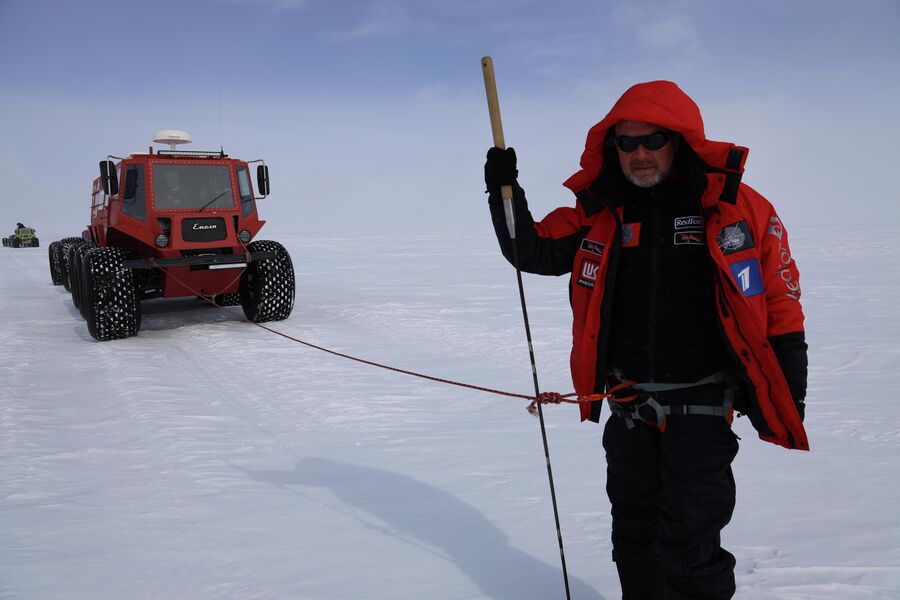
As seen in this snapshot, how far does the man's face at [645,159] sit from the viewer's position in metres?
2.26

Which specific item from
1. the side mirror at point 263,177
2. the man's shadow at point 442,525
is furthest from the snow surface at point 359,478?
the side mirror at point 263,177

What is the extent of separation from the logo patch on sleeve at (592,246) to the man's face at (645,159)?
25 cm

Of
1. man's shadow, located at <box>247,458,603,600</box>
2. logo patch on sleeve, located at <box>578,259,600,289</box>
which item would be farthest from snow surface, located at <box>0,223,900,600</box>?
logo patch on sleeve, located at <box>578,259,600,289</box>

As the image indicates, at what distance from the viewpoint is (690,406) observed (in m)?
2.25

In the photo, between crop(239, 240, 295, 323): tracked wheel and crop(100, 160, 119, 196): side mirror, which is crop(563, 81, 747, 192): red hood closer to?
crop(239, 240, 295, 323): tracked wheel

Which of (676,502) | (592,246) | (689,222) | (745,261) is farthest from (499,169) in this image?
(676,502)

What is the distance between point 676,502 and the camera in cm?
220

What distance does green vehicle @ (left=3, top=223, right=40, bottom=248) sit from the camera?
99.9 feet

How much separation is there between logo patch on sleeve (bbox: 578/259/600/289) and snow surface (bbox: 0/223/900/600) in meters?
1.31

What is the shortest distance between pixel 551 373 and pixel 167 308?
285 inches

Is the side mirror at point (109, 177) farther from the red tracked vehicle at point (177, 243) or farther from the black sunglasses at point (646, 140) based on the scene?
the black sunglasses at point (646, 140)

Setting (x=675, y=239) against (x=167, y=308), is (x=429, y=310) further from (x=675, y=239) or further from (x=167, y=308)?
(x=675, y=239)

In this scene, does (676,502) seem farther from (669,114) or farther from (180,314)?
(180,314)

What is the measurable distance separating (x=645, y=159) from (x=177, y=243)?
7.48 meters
